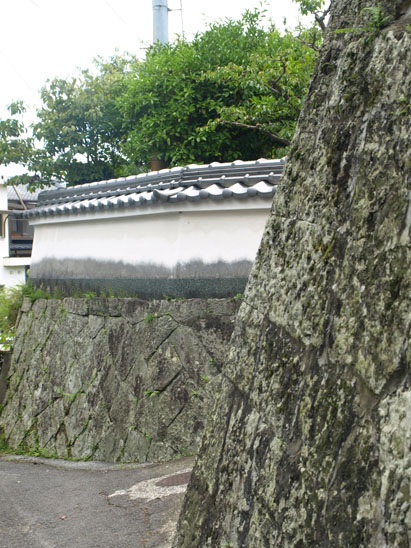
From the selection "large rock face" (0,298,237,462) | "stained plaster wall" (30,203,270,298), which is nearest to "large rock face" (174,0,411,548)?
"large rock face" (0,298,237,462)

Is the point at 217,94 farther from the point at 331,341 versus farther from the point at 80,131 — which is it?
the point at 331,341

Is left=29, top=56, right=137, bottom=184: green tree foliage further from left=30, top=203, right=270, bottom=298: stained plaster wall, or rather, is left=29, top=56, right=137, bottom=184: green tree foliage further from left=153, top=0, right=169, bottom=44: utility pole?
left=30, top=203, right=270, bottom=298: stained plaster wall

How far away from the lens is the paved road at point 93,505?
5316 millimetres

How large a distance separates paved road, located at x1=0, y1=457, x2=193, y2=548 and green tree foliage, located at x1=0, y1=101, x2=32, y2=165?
29.3ft

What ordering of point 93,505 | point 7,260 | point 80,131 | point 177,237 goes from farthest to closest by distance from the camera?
point 7,260 < point 80,131 < point 177,237 < point 93,505

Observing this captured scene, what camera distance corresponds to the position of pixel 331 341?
7.73ft

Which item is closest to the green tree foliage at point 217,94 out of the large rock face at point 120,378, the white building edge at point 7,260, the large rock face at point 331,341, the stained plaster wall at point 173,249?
the stained plaster wall at point 173,249

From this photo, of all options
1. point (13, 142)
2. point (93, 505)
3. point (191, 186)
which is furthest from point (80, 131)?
point (93, 505)

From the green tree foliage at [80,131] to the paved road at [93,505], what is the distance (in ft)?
29.4

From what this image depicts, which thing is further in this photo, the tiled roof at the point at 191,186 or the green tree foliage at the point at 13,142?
the green tree foliage at the point at 13,142

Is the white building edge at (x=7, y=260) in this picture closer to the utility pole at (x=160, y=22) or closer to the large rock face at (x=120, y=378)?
the utility pole at (x=160, y=22)

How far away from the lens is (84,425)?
876 centimetres

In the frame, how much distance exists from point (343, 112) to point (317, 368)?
1164 millimetres

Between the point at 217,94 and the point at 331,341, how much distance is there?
11.1 meters
